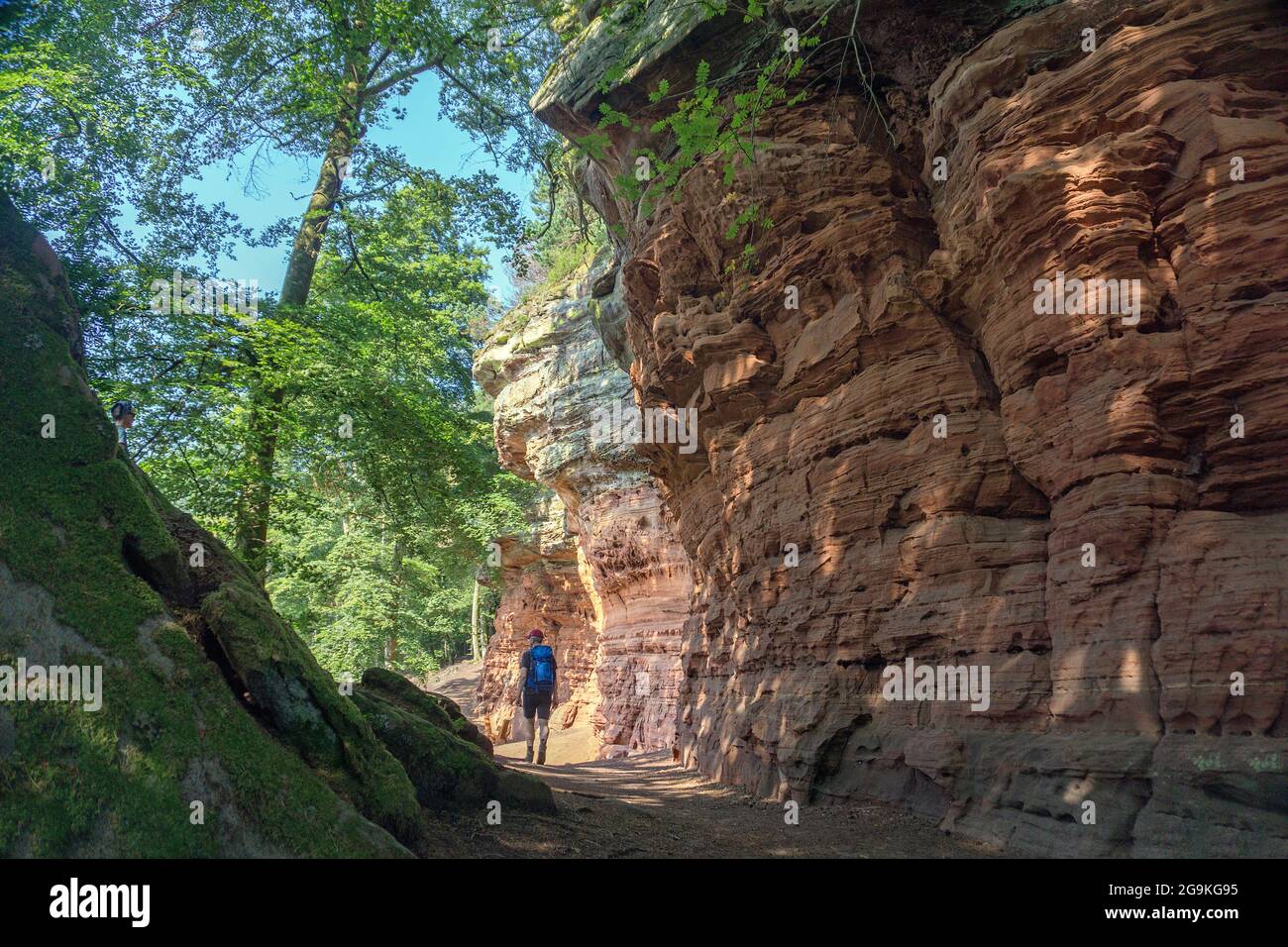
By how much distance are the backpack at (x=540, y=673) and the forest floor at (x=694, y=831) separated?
2895mm

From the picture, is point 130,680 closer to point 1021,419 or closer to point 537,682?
point 1021,419

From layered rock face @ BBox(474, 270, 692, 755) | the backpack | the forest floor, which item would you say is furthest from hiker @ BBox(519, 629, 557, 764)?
layered rock face @ BBox(474, 270, 692, 755)

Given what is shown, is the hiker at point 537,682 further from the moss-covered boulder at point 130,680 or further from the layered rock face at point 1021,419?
the moss-covered boulder at point 130,680

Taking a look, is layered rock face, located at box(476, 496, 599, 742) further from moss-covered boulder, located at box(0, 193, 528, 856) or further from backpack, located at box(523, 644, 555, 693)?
moss-covered boulder, located at box(0, 193, 528, 856)

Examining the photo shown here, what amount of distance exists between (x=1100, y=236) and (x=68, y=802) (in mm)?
8692

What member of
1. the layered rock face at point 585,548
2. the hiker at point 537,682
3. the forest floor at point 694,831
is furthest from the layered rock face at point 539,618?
the forest floor at point 694,831

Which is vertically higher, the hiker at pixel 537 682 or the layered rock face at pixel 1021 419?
the layered rock face at pixel 1021 419

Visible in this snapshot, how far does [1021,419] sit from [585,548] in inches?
848

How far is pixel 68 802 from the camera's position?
3529mm

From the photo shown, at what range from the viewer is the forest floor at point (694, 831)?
18.6 ft

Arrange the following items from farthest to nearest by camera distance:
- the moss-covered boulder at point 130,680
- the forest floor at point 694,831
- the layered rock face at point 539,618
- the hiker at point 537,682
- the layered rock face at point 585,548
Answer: the layered rock face at point 539,618 < the layered rock face at point 585,548 < the hiker at point 537,682 < the forest floor at point 694,831 < the moss-covered boulder at point 130,680

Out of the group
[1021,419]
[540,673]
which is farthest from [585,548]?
[1021,419]

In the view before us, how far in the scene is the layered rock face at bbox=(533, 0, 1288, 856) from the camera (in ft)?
19.2
